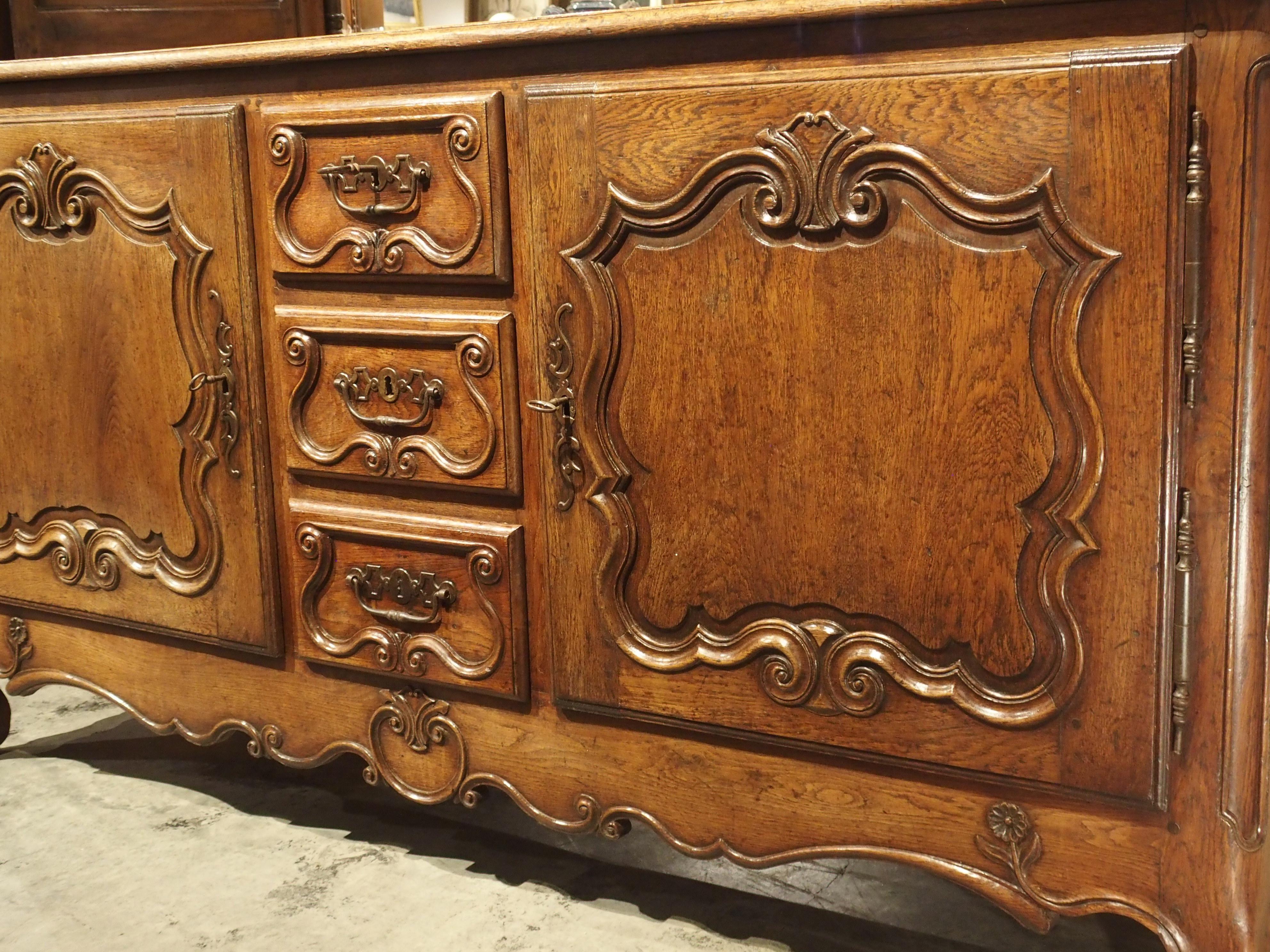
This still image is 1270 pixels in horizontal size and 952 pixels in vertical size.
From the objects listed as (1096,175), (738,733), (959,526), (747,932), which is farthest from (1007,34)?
(747,932)

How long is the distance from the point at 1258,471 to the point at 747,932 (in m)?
0.70

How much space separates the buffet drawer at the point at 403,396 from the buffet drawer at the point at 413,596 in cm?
5

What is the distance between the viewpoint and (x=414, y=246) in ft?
4.01

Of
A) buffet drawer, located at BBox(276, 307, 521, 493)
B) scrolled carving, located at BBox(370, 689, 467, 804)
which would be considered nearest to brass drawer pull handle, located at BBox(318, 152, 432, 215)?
buffet drawer, located at BBox(276, 307, 521, 493)

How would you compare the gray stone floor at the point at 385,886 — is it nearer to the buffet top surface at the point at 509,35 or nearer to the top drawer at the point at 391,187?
the top drawer at the point at 391,187

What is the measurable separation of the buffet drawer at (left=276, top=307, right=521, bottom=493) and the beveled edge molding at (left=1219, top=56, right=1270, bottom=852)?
62 centimetres

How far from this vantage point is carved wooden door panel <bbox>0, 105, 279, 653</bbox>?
1356 mm

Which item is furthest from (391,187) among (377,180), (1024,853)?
(1024,853)

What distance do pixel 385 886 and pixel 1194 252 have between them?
1040 millimetres

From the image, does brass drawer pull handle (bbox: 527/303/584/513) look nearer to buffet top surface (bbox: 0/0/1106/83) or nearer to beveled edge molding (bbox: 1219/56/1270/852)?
buffet top surface (bbox: 0/0/1106/83)

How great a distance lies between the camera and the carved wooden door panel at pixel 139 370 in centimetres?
136

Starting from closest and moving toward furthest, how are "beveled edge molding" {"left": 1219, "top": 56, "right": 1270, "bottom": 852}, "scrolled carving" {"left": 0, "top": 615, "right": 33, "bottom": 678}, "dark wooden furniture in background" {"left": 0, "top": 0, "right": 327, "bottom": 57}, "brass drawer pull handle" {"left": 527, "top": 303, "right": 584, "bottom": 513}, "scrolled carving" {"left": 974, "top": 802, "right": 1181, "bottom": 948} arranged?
1. "beveled edge molding" {"left": 1219, "top": 56, "right": 1270, "bottom": 852}
2. "scrolled carving" {"left": 974, "top": 802, "right": 1181, "bottom": 948}
3. "brass drawer pull handle" {"left": 527, "top": 303, "right": 584, "bottom": 513}
4. "scrolled carving" {"left": 0, "top": 615, "right": 33, "bottom": 678}
5. "dark wooden furniture in background" {"left": 0, "top": 0, "right": 327, "bottom": 57}

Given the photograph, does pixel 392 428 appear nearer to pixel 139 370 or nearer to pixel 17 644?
pixel 139 370

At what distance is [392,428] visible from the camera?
1280 millimetres
